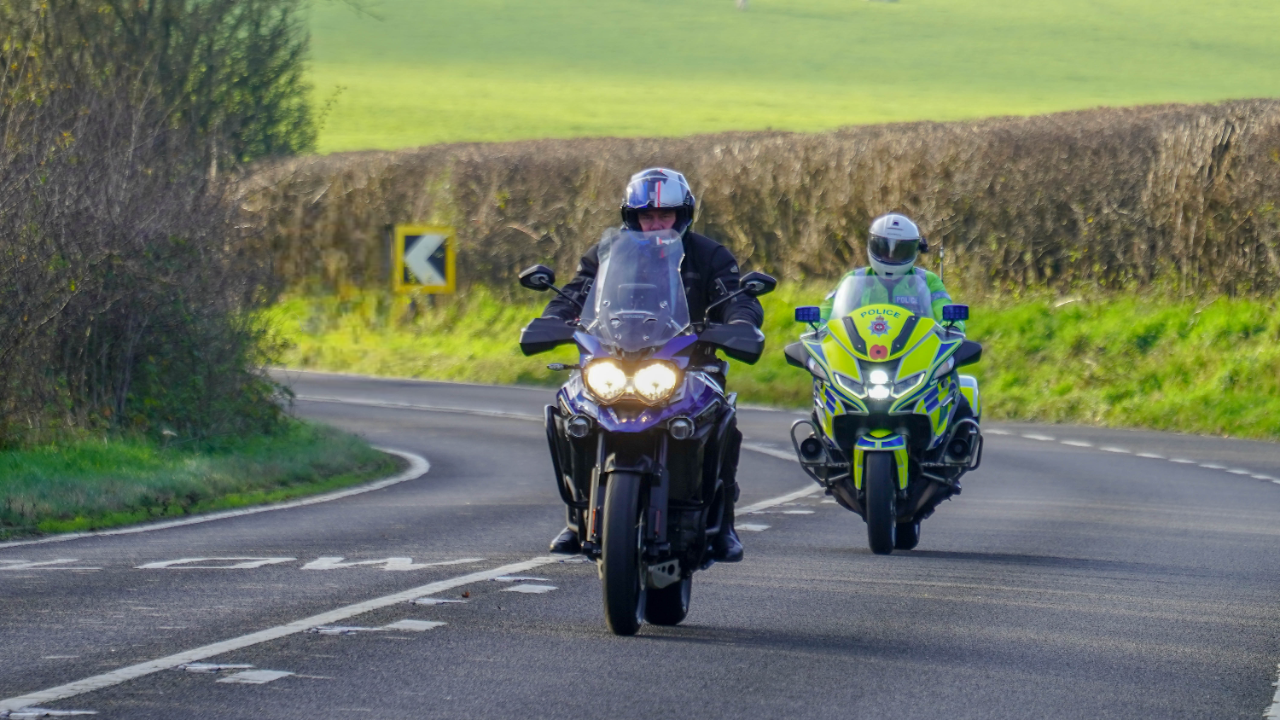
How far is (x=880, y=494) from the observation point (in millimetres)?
11430

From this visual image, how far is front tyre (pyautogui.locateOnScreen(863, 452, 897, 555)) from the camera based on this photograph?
37.5 feet

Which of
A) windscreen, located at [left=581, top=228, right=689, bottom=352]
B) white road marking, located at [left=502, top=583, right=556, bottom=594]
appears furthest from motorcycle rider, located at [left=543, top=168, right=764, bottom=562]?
white road marking, located at [left=502, top=583, right=556, bottom=594]

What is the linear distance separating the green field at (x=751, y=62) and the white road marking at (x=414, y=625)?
49.3 metres

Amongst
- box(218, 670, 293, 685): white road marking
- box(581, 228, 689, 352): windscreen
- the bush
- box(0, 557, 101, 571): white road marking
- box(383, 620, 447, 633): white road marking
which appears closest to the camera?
box(218, 670, 293, 685): white road marking

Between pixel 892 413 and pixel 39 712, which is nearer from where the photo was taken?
pixel 39 712

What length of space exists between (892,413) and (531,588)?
2719 millimetres

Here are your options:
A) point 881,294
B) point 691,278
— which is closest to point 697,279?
point 691,278

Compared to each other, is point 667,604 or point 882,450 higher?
point 882,450

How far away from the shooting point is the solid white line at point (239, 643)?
686 cm

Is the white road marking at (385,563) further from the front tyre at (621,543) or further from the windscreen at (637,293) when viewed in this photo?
the front tyre at (621,543)

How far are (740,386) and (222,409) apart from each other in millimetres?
12524

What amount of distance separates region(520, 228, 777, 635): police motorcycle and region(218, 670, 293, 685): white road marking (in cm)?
133

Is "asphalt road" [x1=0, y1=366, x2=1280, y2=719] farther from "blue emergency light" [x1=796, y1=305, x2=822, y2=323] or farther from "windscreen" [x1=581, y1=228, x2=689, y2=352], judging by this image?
"blue emergency light" [x1=796, y1=305, x2=822, y2=323]

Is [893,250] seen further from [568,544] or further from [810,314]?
[568,544]
